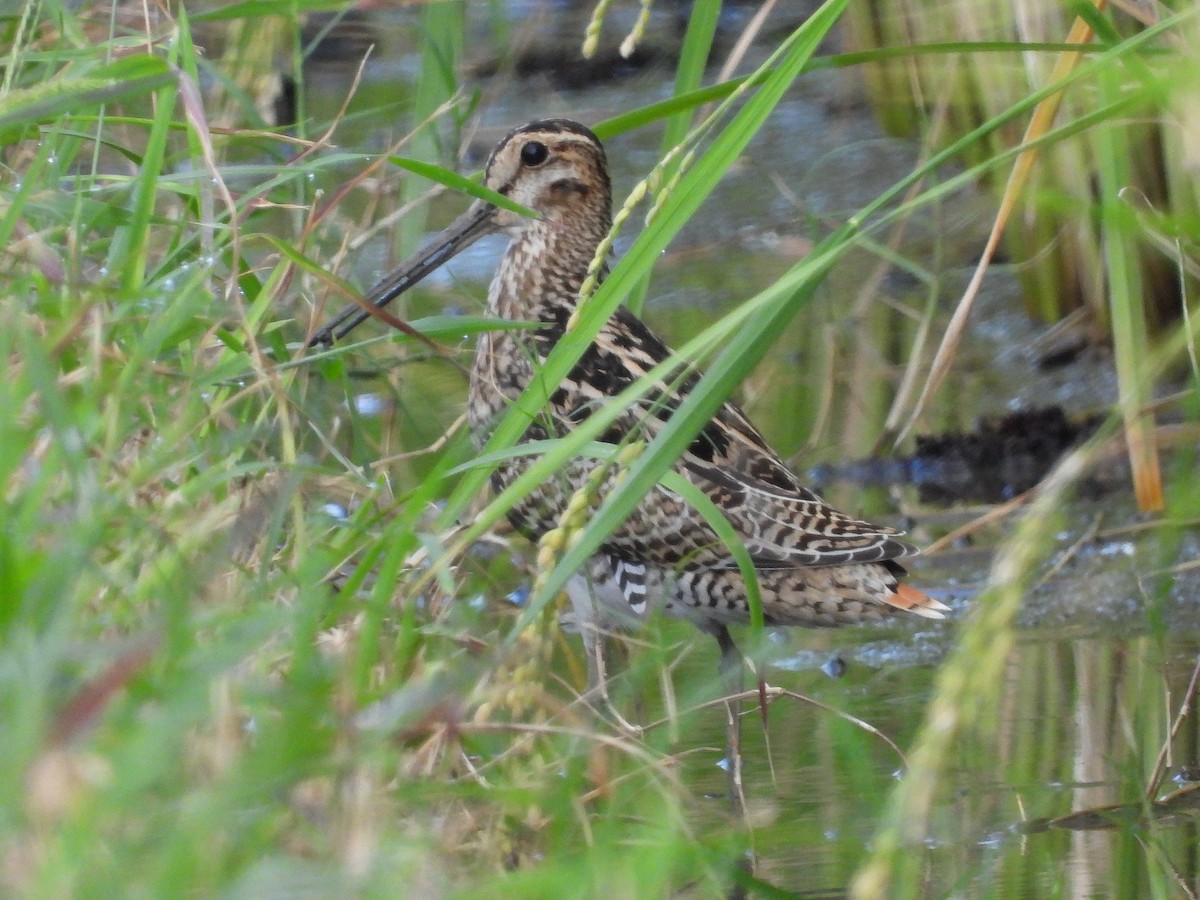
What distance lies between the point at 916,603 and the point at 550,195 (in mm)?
1330

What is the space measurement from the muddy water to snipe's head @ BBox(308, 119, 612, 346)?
157mm

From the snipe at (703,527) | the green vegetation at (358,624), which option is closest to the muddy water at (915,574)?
the green vegetation at (358,624)

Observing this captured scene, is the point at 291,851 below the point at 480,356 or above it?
below

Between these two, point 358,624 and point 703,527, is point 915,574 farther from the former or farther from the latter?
point 358,624

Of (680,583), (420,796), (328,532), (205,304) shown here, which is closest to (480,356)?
(680,583)

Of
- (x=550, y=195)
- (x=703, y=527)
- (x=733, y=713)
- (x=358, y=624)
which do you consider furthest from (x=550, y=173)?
(x=358, y=624)

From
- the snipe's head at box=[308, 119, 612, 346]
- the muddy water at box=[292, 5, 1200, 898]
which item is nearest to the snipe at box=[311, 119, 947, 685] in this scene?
the muddy water at box=[292, 5, 1200, 898]

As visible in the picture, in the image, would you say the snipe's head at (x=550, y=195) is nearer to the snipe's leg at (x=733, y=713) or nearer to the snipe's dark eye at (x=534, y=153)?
the snipe's dark eye at (x=534, y=153)

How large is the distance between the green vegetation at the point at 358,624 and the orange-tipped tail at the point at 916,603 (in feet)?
0.51

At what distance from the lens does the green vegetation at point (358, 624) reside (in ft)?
5.19

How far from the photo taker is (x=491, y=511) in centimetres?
241

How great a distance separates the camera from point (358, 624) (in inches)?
96.3

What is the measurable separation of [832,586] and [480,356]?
842 millimetres

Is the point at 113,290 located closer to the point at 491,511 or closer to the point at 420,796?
the point at 491,511
